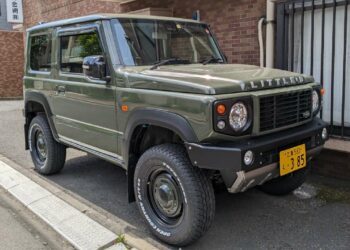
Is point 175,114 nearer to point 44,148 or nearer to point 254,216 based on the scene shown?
point 254,216

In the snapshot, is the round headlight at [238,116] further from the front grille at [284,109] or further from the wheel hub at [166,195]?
the wheel hub at [166,195]

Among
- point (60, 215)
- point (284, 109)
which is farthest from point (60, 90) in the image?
point (284, 109)

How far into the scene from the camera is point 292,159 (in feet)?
11.5

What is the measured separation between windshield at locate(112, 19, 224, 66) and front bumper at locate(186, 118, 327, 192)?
4.41ft

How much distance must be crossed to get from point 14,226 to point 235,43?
13.1 feet

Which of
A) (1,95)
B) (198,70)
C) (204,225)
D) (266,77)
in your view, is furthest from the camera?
(1,95)

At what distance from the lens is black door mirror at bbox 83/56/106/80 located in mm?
3973

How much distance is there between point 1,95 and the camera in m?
17.7

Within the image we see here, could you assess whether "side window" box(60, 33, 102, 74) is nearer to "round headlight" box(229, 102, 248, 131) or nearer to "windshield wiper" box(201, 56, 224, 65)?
"windshield wiper" box(201, 56, 224, 65)

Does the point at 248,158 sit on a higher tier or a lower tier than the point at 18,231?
higher

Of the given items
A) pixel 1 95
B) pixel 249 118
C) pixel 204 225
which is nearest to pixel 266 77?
pixel 249 118

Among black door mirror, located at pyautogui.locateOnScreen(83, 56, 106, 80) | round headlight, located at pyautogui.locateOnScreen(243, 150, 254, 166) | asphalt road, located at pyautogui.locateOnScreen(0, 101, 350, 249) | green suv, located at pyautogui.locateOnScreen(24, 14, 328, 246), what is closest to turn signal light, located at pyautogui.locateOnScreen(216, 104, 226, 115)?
green suv, located at pyautogui.locateOnScreen(24, 14, 328, 246)

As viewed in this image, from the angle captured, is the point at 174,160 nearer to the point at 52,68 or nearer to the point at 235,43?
the point at 52,68

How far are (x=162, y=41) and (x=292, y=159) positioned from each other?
71.7 inches
